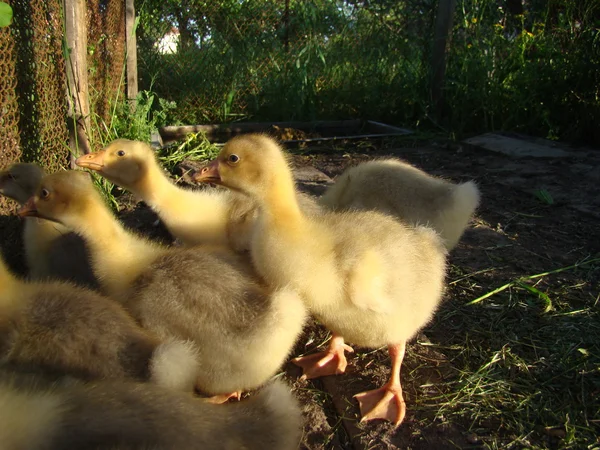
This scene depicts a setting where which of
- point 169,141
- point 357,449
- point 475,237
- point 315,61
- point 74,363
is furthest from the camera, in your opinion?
point 315,61

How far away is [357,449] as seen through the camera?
2072mm

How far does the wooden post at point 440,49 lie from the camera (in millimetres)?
7605

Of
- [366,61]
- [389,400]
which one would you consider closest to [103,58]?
→ [389,400]

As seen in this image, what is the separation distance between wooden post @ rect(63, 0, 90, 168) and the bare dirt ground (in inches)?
27.4

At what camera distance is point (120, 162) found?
311 centimetres

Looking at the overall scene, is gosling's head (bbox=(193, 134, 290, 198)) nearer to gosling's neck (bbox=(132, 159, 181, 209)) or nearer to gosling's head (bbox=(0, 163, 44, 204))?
gosling's neck (bbox=(132, 159, 181, 209))

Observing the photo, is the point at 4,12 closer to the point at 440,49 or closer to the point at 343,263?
the point at 343,263

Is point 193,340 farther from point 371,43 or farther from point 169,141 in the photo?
point 371,43

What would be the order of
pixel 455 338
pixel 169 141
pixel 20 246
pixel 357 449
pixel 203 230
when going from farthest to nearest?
pixel 169 141, pixel 20 246, pixel 203 230, pixel 455 338, pixel 357 449

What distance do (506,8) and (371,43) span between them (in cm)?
229

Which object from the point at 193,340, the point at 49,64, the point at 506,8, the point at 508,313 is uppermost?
the point at 506,8

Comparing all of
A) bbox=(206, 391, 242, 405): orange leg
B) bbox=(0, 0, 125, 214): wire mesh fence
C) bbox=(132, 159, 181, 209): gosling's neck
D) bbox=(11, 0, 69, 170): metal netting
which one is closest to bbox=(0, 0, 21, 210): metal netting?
bbox=(0, 0, 125, 214): wire mesh fence

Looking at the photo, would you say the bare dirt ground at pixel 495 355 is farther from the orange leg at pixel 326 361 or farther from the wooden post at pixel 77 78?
the wooden post at pixel 77 78

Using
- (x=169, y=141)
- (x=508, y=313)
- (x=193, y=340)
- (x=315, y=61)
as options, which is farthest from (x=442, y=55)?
(x=193, y=340)
